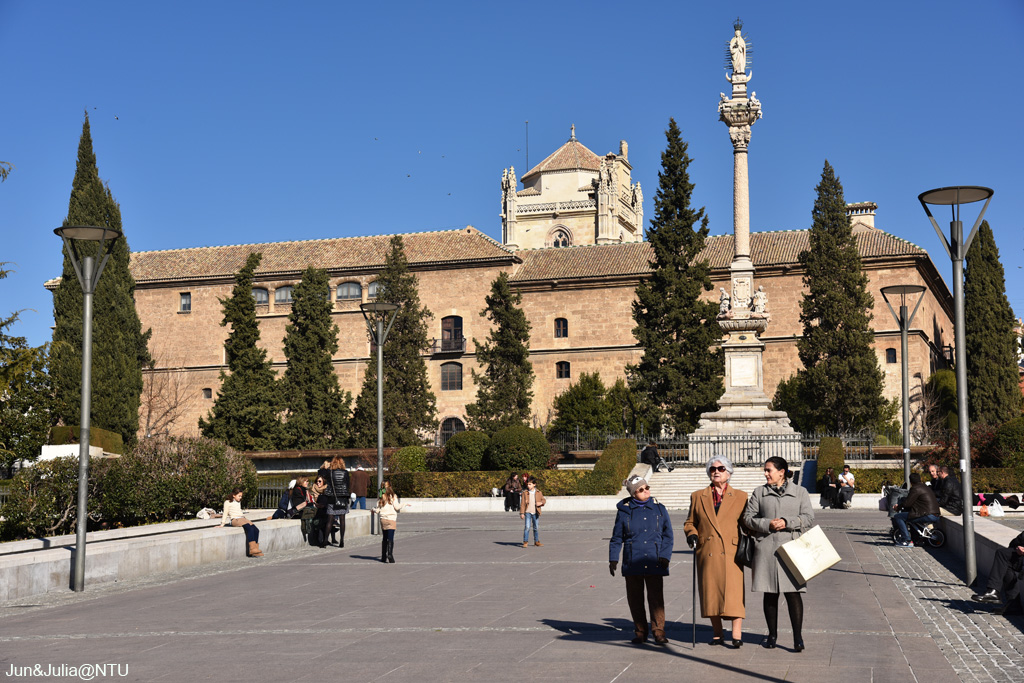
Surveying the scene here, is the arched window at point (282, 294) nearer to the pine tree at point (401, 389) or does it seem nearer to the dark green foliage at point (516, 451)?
the pine tree at point (401, 389)

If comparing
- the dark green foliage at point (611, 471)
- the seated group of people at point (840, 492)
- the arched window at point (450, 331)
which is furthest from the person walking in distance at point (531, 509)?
the arched window at point (450, 331)

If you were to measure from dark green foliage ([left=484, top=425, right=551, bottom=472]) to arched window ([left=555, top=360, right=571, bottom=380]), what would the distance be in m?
21.7

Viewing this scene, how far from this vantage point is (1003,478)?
1125 inches

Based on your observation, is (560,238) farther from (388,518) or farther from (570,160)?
(388,518)

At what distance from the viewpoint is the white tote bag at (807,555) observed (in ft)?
26.2

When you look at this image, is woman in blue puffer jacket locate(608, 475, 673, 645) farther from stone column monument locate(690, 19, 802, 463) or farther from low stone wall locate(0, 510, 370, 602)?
stone column monument locate(690, 19, 802, 463)

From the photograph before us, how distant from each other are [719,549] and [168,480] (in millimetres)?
14547

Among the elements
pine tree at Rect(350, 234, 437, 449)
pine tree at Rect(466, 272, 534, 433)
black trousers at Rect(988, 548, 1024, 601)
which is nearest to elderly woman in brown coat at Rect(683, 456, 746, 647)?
black trousers at Rect(988, 548, 1024, 601)

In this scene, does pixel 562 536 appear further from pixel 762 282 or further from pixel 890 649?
pixel 762 282

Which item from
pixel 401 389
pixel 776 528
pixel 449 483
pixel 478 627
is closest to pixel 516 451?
pixel 449 483

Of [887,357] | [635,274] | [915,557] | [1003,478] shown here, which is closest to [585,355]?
[635,274]

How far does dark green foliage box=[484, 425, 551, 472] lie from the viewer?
118 feet

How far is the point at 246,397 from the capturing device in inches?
1889

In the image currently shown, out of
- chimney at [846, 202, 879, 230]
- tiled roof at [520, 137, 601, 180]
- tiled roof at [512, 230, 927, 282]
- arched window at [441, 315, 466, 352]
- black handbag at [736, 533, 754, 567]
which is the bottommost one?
black handbag at [736, 533, 754, 567]
